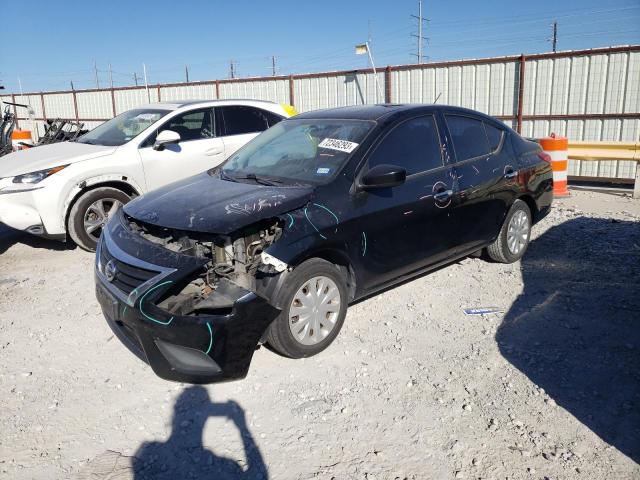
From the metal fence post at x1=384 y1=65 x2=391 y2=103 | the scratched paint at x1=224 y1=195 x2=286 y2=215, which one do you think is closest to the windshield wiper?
the scratched paint at x1=224 y1=195 x2=286 y2=215

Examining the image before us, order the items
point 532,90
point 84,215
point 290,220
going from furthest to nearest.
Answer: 1. point 532,90
2. point 84,215
3. point 290,220

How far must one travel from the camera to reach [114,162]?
6402 millimetres

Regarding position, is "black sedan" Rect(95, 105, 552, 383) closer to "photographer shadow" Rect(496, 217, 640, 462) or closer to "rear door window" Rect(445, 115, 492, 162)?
"rear door window" Rect(445, 115, 492, 162)

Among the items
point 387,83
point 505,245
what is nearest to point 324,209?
point 505,245

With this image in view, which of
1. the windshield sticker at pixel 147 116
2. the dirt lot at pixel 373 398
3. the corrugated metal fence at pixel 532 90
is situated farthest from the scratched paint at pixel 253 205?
the corrugated metal fence at pixel 532 90

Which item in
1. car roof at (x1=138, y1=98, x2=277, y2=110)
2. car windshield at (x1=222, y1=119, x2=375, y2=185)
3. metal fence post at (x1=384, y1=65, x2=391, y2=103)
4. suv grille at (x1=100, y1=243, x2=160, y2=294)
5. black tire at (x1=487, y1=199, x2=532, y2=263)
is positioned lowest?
black tire at (x1=487, y1=199, x2=532, y2=263)

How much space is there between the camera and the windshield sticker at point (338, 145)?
13.8 feet

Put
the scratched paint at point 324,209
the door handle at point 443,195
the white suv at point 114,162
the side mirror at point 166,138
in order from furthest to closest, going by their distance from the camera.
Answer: the side mirror at point 166,138 → the white suv at point 114,162 → the door handle at point 443,195 → the scratched paint at point 324,209

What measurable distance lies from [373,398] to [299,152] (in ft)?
6.95

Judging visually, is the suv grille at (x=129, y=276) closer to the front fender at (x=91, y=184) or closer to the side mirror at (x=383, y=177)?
the side mirror at (x=383, y=177)

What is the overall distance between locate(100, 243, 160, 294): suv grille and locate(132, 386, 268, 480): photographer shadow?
0.80 metres

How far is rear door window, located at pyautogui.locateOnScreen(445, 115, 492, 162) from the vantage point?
16.2 feet

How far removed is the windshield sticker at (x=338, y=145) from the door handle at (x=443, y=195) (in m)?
0.86

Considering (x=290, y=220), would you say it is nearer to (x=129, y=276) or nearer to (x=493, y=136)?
Result: (x=129, y=276)
